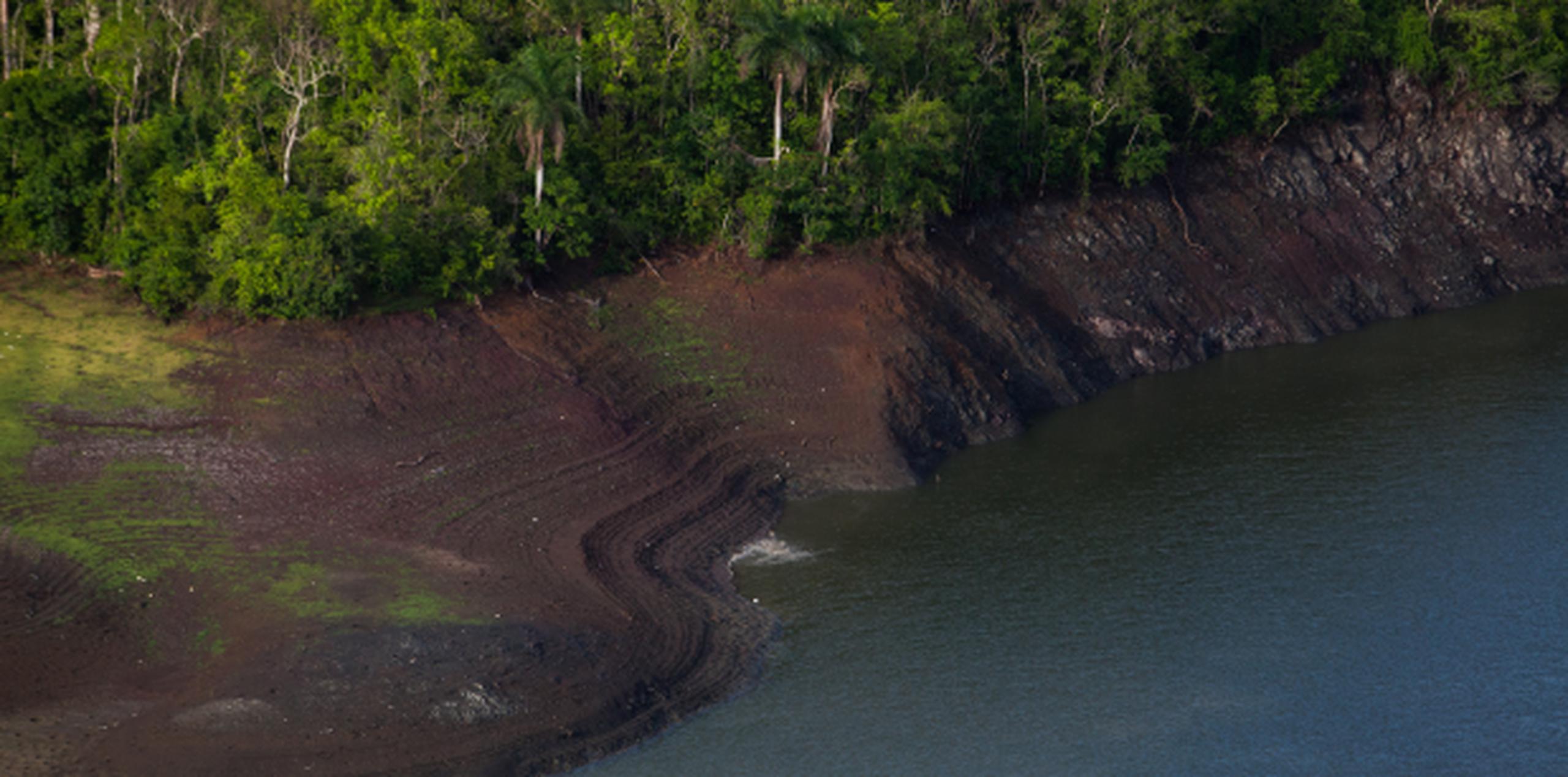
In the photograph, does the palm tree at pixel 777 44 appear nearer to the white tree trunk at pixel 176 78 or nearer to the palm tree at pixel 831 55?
the palm tree at pixel 831 55

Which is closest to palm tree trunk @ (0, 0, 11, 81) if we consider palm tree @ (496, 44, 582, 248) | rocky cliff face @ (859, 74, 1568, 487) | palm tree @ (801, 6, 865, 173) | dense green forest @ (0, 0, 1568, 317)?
dense green forest @ (0, 0, 1568, 317)

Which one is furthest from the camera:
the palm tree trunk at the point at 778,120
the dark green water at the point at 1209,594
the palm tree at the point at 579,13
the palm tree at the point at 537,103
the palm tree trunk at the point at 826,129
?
the palm tree trunk at the point at 826,129

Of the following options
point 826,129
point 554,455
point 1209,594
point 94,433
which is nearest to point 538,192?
point 554,455

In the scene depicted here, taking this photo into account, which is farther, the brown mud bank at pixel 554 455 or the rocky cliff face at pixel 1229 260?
the rocky cliff face at pixel 1229 260

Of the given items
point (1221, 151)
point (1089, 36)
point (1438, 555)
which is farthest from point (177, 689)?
point (1221, 151)

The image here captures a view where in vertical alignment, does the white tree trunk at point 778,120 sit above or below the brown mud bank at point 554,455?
above

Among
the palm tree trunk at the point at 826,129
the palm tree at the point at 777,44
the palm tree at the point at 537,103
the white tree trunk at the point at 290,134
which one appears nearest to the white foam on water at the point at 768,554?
the palm tree at the point at 537,103
